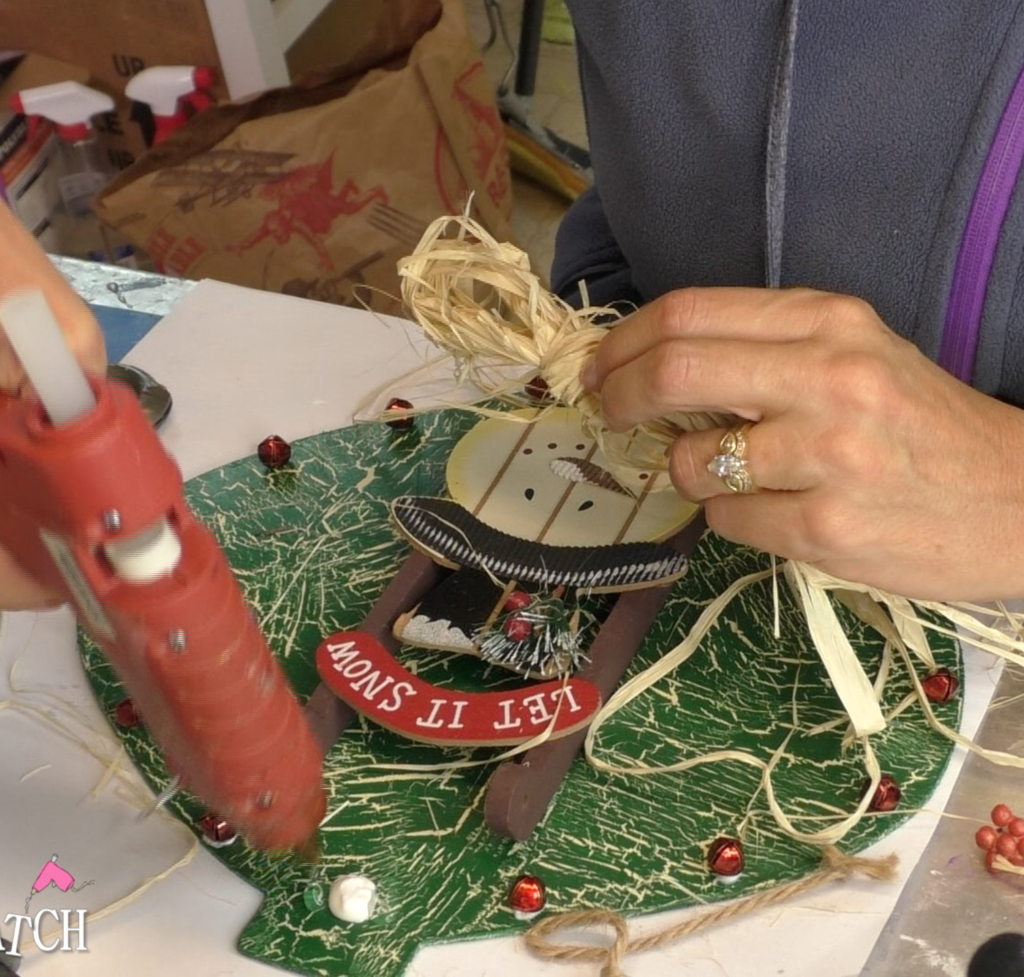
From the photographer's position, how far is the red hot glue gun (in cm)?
40

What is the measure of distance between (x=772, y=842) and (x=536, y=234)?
1367mm

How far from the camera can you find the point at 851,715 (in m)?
0.64

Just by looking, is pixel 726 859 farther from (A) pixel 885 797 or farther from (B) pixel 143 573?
(B) pixel 143 573

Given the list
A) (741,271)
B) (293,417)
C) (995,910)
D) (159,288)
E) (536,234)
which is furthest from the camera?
(536,234)

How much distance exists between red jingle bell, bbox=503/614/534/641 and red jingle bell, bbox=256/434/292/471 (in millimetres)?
236

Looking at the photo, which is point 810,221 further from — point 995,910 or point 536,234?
point 536,234

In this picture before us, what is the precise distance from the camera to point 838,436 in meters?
0.55

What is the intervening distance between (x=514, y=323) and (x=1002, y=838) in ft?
1.21

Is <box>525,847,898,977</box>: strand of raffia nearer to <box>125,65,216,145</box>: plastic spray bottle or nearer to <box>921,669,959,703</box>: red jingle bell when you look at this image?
<box>921,669,959,703</box>: red jingle bell

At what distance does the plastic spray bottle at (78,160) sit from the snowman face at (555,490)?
80 cm

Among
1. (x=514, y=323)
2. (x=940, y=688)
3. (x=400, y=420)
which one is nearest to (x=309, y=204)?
(x=400, y=420)

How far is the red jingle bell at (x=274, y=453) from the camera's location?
2.65ft

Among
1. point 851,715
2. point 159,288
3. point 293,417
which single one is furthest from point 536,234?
point 851,715

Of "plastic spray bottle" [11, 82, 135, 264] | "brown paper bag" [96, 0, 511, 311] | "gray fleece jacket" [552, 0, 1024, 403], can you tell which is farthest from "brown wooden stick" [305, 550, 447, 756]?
"plastic spray bottle" [11, 82, 135, 264]
